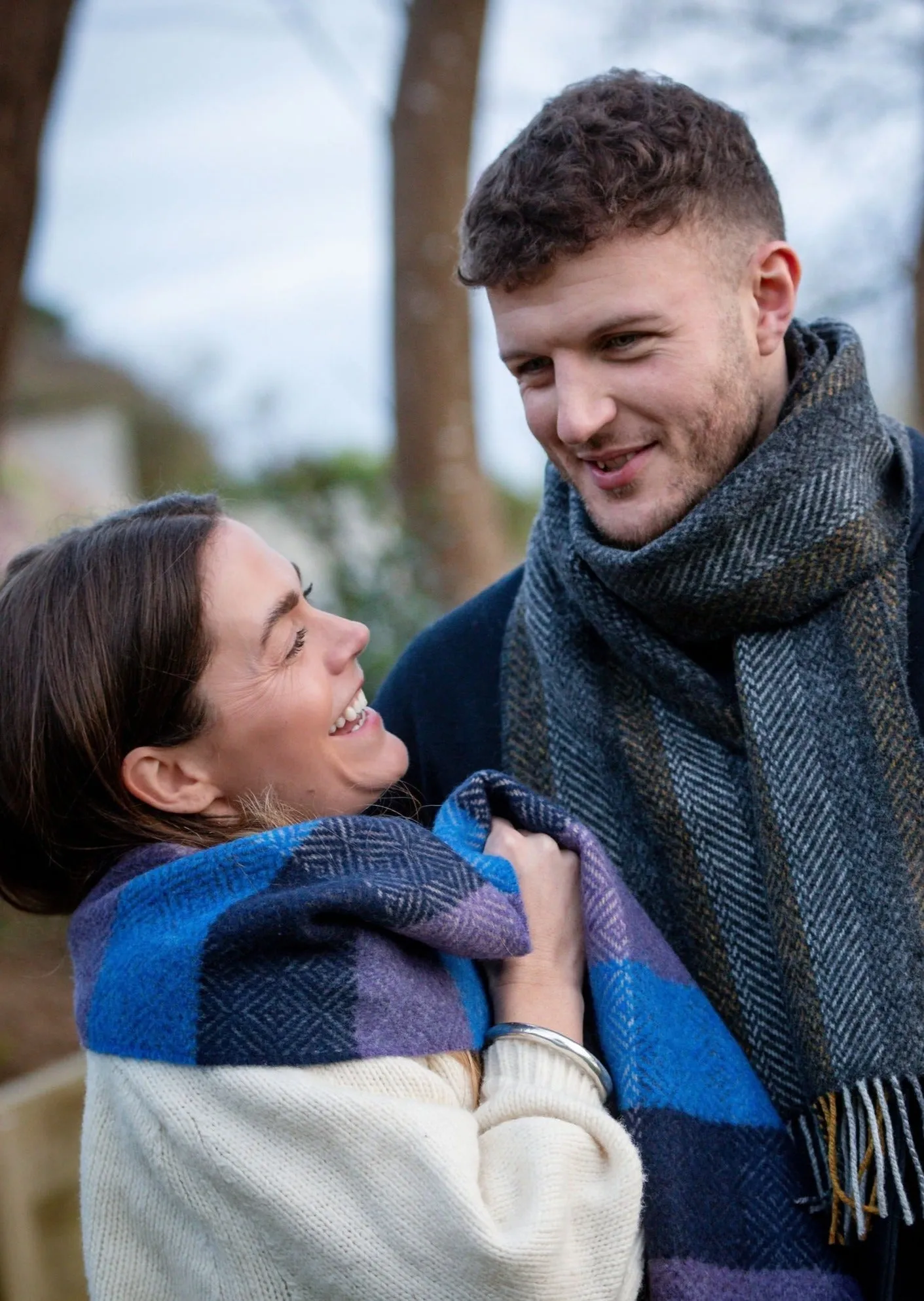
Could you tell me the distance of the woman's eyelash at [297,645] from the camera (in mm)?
1945

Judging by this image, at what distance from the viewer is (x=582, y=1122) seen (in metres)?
1.60

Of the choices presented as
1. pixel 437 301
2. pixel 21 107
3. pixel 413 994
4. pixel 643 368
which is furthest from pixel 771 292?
pixel 437 301

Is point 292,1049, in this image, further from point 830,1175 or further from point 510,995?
point 830,1175

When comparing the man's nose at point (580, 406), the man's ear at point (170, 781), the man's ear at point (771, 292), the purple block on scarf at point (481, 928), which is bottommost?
the purple block on scarf at point (481, 928)

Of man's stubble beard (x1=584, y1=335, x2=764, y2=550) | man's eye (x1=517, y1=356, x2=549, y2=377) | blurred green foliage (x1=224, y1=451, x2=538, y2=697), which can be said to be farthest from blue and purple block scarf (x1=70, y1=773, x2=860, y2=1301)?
blurred green foliage (x1=224, y1=451, x2=538, y2=697)

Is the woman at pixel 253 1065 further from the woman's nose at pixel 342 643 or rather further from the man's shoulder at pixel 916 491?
the man's shoulder at pixel 916 491

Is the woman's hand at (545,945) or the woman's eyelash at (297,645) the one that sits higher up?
the woman's eyelash at (297,645)

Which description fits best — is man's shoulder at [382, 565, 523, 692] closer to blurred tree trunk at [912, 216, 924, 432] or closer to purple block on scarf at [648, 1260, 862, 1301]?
purple block on scarf at [648, 1260, 862, 1301]

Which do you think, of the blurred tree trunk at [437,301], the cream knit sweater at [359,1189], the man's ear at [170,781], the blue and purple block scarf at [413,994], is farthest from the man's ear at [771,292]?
the blurred tree trunk at [437,301]

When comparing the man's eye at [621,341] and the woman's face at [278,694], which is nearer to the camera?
the woman's face at [278,694]

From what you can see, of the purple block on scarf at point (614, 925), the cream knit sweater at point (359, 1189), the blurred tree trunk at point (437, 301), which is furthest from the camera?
the blurred tree trunk at point (437, 301)

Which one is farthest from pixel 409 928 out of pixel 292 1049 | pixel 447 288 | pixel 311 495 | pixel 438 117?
pixel 438 117

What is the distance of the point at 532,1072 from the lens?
1682 mm

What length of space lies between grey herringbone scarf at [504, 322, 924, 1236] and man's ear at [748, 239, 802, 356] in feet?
0.24
